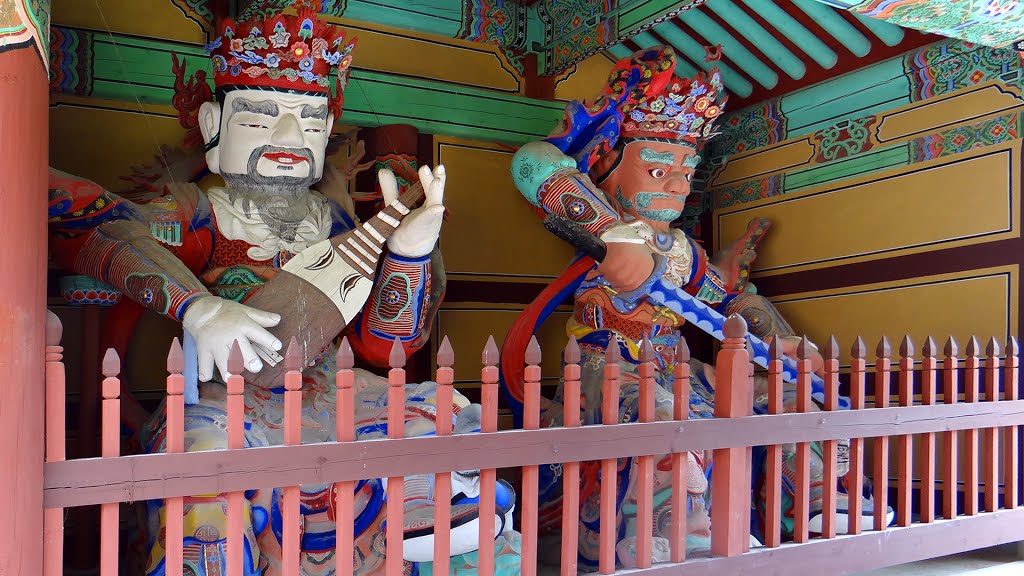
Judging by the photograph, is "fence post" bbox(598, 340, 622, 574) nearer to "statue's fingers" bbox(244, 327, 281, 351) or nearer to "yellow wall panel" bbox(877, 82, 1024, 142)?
"statue's fingers" bbox(244, 327, 281, 351)

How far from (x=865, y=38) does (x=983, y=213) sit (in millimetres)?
954

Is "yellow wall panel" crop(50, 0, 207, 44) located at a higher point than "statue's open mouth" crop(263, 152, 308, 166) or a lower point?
higher

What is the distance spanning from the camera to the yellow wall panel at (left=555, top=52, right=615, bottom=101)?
4691 millimetres

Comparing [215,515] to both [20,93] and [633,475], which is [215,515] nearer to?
[20,93]

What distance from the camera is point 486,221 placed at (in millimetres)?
4426

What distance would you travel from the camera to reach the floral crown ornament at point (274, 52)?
3.13m

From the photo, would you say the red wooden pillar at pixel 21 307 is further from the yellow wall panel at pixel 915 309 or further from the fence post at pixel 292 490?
the yellow wall panel at pixel 915 309

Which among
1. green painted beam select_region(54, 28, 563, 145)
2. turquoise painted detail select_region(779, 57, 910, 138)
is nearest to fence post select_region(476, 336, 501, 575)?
green painted beam select_region(54, 28, 563, 145)

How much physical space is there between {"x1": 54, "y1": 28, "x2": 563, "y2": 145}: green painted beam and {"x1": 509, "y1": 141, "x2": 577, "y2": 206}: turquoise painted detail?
2.03ft

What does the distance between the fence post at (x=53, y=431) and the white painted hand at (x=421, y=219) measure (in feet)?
4.16

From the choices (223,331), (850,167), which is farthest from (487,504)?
(850,167)

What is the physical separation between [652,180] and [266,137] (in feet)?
5.36

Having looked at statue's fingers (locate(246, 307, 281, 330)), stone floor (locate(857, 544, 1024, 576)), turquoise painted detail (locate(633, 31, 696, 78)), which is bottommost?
stone floor (locate(857, 544, 1024, 576))

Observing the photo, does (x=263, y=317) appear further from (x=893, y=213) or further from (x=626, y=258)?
(x=893, y=213)
